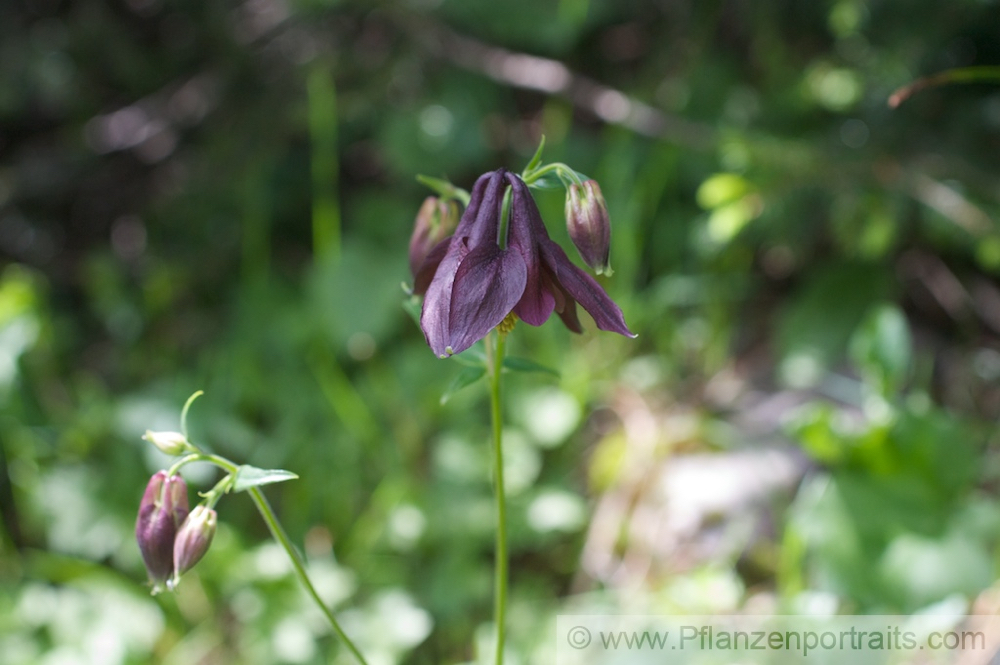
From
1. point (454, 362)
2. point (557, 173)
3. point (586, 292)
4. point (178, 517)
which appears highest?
point (557, 173)

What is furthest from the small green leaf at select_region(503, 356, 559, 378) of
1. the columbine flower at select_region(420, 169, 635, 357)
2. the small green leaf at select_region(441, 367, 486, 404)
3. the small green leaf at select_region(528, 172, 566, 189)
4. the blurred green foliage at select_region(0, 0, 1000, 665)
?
the blurred green foliage at select_region(0, 0, 1000, 665)

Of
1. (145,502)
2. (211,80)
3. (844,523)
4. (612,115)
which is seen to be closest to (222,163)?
(211,80)

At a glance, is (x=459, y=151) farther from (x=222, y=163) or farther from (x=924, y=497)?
(x=924, y=497)

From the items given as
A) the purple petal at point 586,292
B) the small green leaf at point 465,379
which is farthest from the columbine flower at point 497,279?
the small green leaf at point 465,379

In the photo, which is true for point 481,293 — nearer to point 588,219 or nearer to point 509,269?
point 509,269

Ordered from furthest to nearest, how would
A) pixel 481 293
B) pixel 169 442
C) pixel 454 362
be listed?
1. pixel 454 362
2. pixel 169 442
3. pixel 481 293

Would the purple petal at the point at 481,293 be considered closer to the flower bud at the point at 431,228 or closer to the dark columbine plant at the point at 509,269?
the dark columbine plant at the point at 509,269

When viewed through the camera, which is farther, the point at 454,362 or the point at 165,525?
the point at 454,362

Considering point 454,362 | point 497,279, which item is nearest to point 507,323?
point 497,279
